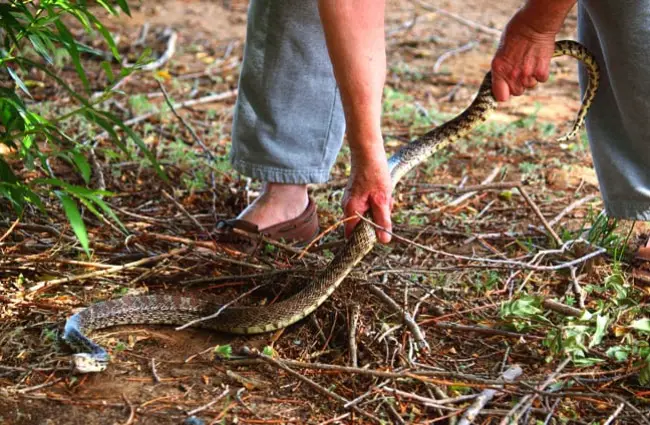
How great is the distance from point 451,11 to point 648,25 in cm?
733

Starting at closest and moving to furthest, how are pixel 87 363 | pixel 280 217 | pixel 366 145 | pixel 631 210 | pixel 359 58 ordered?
pixel 87 363
pixel 359 58
pixel 366 145
pixel 631 210
pixel 280 217

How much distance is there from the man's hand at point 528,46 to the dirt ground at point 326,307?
0.90m

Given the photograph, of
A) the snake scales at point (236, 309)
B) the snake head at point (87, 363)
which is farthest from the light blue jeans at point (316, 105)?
the snake head at point (87, 363)

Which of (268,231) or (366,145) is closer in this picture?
(366,145)

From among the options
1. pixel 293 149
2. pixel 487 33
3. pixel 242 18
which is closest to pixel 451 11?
pixel 487 33

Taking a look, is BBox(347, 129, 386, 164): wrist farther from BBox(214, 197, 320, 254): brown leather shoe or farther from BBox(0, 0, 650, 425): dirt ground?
BBox(214, 197, 320, 254): brown leather shoe

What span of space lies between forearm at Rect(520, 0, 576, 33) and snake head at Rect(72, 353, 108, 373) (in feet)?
7.95

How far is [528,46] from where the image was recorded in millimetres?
4059

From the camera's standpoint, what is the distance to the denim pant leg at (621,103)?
3.85 m

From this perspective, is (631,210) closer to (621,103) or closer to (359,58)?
(621,103)

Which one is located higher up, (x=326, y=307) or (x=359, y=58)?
(x=359, y=58)

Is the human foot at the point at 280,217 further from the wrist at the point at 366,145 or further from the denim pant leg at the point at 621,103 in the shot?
the denim pant leg at the point at 621,103

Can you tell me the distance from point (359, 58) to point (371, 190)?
22.2 inches

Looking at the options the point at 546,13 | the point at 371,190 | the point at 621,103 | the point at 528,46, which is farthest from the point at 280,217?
the point at 621,103
